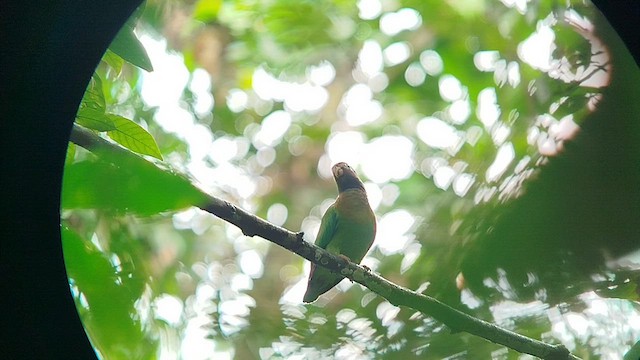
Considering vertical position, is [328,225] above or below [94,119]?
below

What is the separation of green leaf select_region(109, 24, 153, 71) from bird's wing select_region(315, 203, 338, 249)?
1.72 feet

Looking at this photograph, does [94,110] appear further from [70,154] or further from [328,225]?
[328,225]

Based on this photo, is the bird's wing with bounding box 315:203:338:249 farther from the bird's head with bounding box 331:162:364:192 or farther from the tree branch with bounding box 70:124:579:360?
the tree branch with bounding box 70:124:579:360

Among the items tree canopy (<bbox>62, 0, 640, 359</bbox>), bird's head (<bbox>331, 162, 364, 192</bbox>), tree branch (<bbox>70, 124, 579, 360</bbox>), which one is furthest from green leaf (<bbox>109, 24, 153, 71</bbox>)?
bird's head (<bbox>331, 162, 364, 192</bbox>)

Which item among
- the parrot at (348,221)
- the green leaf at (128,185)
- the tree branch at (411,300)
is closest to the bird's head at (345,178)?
the parrot at (348,221)

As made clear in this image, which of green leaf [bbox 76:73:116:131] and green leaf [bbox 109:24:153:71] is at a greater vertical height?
green leaf [bbox 109:24:153:71]

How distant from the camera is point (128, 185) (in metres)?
0.95

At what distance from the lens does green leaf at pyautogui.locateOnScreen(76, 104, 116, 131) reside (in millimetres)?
877

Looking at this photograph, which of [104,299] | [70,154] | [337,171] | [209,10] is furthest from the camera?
[337,171]

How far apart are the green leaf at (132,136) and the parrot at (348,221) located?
1.38 ft

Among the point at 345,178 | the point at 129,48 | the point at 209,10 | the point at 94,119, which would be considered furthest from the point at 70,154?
the point at 345,178

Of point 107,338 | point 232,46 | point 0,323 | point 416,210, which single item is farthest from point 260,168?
point 0,323

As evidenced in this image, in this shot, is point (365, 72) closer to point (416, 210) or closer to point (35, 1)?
point (416, 210)

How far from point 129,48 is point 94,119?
120 mm
